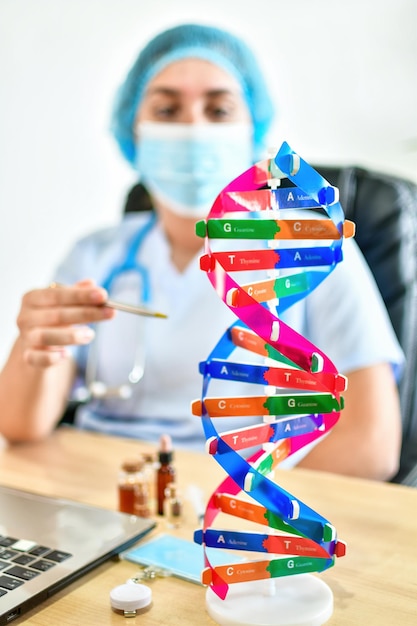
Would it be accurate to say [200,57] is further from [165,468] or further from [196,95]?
[165,468]

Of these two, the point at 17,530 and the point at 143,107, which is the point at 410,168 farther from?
the point at 17,530

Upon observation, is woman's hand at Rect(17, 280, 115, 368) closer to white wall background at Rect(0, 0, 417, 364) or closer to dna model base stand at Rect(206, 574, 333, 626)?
dna model base stand at Rect(206, 574, 333, 626)

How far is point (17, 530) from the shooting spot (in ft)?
2.33

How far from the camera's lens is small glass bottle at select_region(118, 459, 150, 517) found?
2.61 ft

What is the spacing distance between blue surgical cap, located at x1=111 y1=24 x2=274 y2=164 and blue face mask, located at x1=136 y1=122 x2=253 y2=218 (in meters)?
0.08

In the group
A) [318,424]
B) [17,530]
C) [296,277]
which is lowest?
[17,530]

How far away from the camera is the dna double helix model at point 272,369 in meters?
0.54

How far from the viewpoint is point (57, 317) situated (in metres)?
0.94

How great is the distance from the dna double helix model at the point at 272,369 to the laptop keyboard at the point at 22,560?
15cm

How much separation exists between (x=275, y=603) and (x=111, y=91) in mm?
1980

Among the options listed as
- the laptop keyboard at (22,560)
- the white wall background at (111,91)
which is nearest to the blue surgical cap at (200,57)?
the white wall background at (111,91)

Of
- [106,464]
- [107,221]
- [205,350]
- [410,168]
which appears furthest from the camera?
[107,221]

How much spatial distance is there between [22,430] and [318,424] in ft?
2.07

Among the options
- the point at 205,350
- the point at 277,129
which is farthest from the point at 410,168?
the point at 205,350
